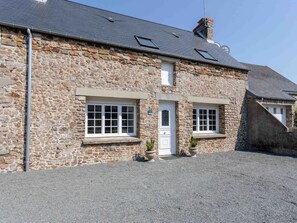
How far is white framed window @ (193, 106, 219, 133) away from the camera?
1012cm

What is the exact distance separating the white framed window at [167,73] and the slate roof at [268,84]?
16.9 ft

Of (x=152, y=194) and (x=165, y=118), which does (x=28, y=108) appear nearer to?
(x=152, y=194)

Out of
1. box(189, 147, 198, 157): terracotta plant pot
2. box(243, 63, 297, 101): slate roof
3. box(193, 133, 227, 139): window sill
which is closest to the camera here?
box(189, 147, 198, 157): terracotta plant pot

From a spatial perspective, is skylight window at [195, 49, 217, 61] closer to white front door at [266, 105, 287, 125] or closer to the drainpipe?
white front door at [266, 105, 287, 125]

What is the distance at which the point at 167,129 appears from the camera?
30.1 ft

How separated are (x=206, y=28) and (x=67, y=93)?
1142cm

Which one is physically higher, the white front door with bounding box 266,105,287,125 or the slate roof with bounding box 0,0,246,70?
the slate roof with bounding box 0,0,246,70

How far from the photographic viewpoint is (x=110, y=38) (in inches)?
324

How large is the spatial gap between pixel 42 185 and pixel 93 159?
242 cm

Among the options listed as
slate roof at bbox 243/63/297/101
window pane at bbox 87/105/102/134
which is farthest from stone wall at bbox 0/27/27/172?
slate roof at bbox 243/63/297/101

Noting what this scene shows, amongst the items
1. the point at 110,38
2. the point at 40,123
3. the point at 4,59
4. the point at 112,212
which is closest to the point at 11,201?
the point at 112,212

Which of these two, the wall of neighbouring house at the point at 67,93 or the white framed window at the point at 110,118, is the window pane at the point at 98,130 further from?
the wall of neighbouring house at the point at 67,93

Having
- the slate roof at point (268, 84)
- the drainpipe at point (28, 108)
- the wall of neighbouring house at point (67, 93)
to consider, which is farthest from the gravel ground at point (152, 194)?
the slate roof at point (268, 84)

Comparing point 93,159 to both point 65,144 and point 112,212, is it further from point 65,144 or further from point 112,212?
point 112,212
